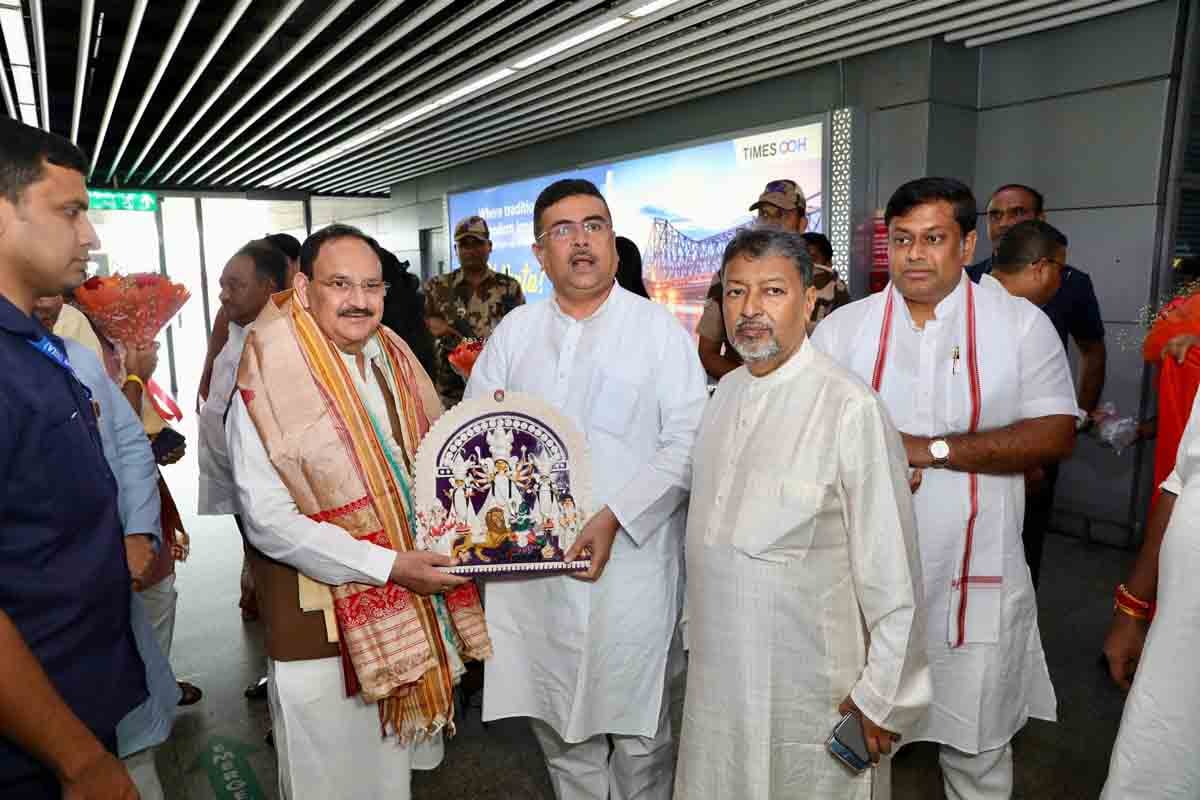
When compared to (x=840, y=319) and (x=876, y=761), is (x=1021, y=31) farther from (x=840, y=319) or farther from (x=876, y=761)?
(x=876, y=761)

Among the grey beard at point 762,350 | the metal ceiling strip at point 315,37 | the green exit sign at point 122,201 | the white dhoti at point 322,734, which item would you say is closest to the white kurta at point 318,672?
the white dhoti at point 322,734

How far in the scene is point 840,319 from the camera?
2.29 meters

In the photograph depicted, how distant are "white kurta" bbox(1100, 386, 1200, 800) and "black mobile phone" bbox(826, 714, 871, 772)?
430 millimetres

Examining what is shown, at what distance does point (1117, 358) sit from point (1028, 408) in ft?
11.8

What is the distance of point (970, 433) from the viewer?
6.49 ft

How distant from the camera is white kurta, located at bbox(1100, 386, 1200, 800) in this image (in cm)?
127

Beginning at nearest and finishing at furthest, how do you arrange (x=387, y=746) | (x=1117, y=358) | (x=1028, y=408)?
1. (x=387, y=746)
2. (x=1028, y=408)
3. (x=1117, y=358)

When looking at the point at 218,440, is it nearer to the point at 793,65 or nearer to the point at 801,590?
the point at 801,590

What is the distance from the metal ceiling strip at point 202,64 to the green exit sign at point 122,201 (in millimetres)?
1761

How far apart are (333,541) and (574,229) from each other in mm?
984

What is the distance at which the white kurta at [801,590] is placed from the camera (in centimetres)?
156

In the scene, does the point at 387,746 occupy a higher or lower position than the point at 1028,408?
lower

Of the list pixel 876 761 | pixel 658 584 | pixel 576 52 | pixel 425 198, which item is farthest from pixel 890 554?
pixel 425 198

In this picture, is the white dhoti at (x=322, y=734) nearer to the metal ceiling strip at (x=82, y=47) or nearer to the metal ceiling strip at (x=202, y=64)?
the metal ceiling strip at (x=202, y=64)
